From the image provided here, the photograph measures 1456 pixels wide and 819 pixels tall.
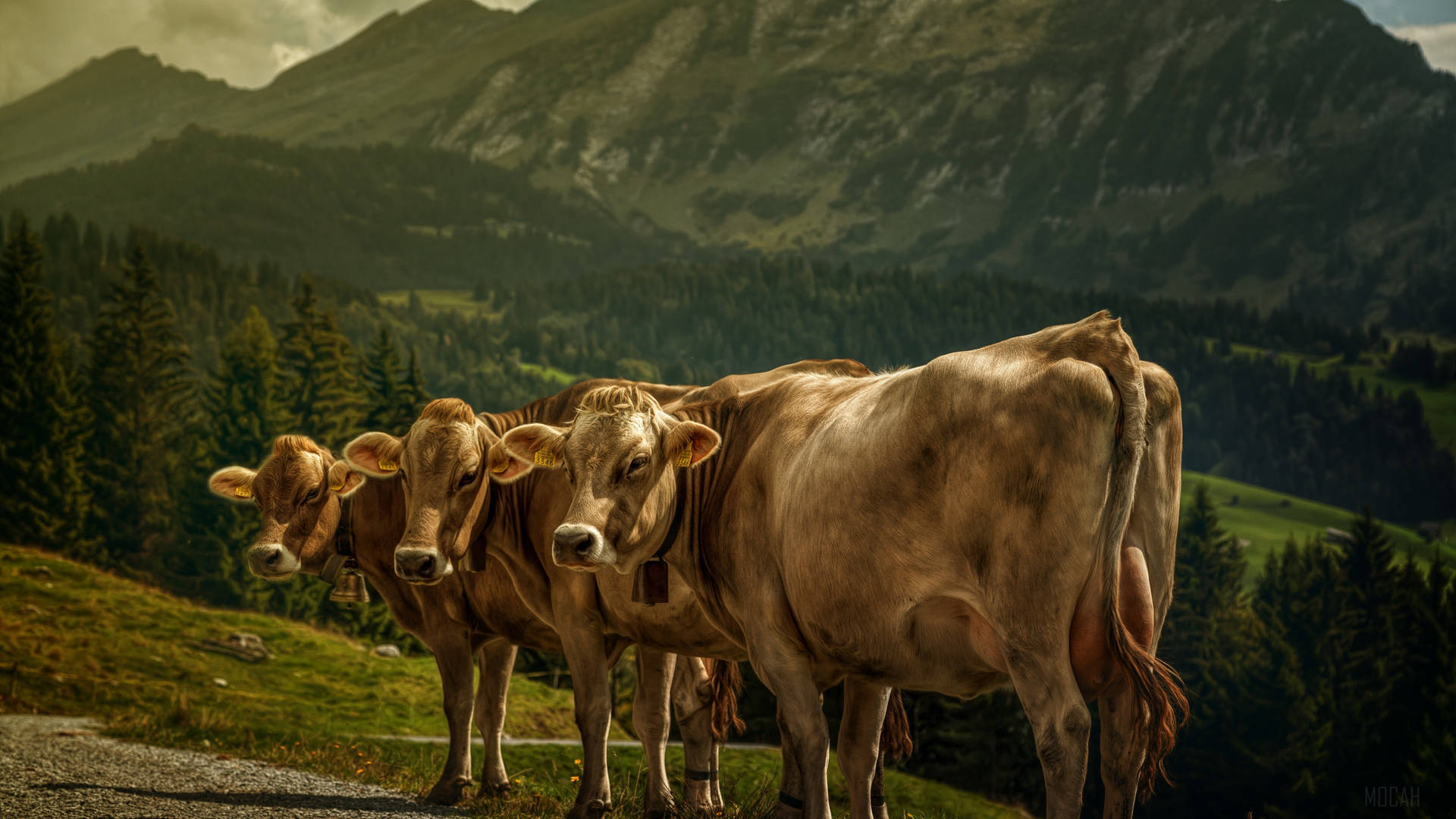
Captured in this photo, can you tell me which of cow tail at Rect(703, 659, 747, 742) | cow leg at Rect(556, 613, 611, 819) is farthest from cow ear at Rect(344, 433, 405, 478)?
cow tail at Rect(703, 659, 747, 742)

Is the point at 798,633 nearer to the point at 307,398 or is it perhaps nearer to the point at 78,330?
the point at 307,398

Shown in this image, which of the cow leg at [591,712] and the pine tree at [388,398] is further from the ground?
the cow leg at [591,712]

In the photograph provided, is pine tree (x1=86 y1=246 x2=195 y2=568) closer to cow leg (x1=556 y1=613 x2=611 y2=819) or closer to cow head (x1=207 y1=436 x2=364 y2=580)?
cow head (x1=207 y1=436 x2=364 y2=580)

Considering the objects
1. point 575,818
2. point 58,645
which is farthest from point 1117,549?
point 58,645

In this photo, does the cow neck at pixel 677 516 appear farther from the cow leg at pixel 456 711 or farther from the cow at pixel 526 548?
the cow leg at pixel 456 711

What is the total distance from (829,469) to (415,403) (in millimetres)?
72972

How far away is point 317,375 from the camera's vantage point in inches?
4043

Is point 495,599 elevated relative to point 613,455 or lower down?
lower down

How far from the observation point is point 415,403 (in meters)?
78.4

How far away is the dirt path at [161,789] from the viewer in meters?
12.0

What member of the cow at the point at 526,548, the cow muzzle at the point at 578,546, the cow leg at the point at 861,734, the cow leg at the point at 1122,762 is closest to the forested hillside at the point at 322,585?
the cow at the point at 526,548

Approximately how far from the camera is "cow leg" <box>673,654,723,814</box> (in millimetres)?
12844

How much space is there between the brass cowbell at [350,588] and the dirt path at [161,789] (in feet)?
6.97

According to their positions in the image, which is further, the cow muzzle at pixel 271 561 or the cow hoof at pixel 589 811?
the cow muzzle at pixel 271 561
